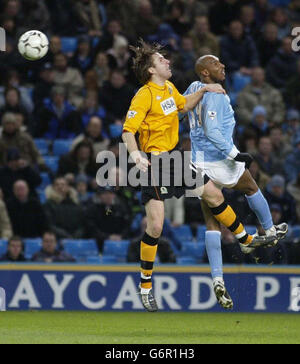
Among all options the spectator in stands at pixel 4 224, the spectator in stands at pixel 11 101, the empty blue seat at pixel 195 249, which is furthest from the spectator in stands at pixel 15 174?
the empty blue seat at pixel 195 249

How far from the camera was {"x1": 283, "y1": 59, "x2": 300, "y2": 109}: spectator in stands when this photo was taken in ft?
52.9

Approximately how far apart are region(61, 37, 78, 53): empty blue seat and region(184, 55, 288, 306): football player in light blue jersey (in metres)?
6.77

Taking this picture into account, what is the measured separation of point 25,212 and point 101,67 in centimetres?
320

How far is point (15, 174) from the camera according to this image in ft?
45.7

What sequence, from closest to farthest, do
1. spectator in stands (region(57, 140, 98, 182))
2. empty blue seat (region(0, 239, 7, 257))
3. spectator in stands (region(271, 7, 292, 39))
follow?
empty blue seat (region(0, 239, 7, 257)), spectator in stands (region(57, 140, 98, 182)), spectator in stands (region(271, 7, 292, 39))

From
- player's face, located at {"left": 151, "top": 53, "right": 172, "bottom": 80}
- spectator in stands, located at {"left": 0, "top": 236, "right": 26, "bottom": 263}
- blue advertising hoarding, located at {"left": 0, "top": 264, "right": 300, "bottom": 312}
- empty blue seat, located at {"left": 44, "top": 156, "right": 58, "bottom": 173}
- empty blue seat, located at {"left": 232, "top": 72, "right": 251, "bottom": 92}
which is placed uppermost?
empty blue seat, located at {"left": 232, "top": 72, "right": 251, "bottom": 92}

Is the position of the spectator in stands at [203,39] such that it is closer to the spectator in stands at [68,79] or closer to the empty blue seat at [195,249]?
the spectator in stands at [68,79]

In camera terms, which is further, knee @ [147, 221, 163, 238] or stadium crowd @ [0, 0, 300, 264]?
stadium crowd @ [0, 0, 300, 264]

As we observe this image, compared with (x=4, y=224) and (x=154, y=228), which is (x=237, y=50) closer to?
(x=4, y=224)

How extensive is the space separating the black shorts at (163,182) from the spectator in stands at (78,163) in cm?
458

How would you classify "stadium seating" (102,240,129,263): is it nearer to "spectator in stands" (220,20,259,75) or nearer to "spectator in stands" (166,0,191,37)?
"spectator in stands" (220,20,259,75)

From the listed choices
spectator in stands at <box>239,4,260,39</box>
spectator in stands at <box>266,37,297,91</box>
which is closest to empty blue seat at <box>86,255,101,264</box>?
spectator in stands at <box>266,37,297,91</box>

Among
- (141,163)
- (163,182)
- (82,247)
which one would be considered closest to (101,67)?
(82,247)

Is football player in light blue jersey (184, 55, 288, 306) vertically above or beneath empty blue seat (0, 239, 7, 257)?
above
